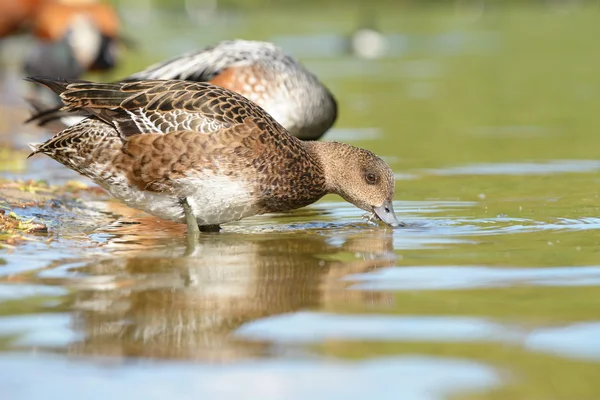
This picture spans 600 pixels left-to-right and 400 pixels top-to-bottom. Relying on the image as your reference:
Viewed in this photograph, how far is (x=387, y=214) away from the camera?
242 inches

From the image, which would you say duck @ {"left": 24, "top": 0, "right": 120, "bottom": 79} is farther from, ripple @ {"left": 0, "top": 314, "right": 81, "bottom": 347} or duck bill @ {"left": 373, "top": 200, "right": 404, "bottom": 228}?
ripple @ {"left": 0, "top": 314, "right": 81, "bottom": 347}

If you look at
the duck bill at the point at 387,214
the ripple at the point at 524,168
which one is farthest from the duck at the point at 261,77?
the duck bill at the point at 387,214

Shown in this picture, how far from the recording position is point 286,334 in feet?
12.1

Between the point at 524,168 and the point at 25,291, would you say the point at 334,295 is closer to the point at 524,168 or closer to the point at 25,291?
the point at 25,291

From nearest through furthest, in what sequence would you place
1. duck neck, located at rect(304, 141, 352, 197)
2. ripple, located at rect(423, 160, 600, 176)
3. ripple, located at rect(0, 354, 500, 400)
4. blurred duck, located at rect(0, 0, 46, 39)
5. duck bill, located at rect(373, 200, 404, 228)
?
ripple, located at rect(0, 354, 500, 400)
duck bill, located at rect(373, 200, 404, 228)
duck neck, located at rect(304, 141, 352, 197)
ripple, located at rect(423, 160, 600, 176)
blurred duck, located at rect(0, 0, 46, 39)

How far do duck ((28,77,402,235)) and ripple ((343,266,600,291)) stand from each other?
126 centimetres

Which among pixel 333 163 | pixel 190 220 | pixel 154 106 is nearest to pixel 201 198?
pixel 190 220

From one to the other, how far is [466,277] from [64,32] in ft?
39.2

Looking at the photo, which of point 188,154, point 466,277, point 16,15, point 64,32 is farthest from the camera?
point 16,15

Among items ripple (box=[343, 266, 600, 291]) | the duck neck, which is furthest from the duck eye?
ripple (box=[343, 266, 600, 291])

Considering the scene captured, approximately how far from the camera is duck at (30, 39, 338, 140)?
7.95 m

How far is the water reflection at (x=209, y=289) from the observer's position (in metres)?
3.60

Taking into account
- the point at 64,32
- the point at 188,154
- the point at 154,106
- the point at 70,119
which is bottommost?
the point at 188,154

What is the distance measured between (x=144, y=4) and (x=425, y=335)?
45.7 metres
